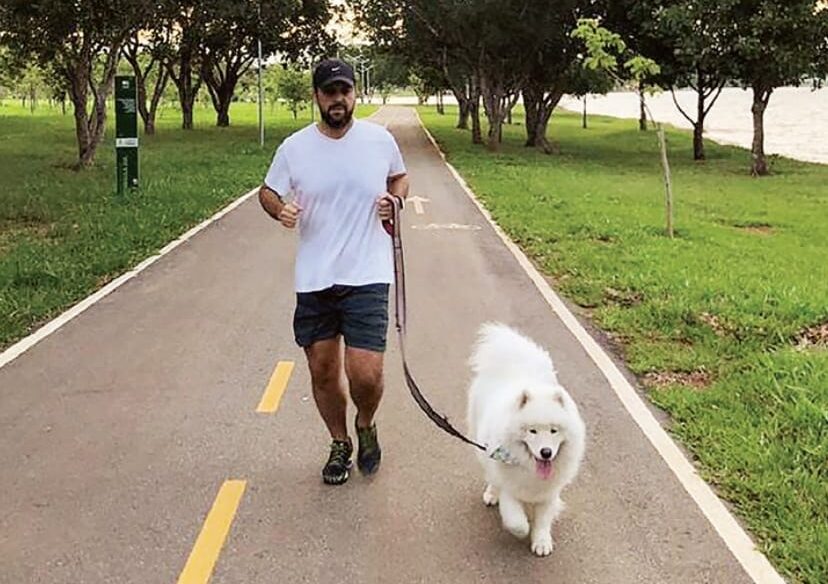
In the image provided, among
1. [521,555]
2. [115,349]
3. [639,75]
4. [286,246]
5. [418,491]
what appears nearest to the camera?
[521,555]

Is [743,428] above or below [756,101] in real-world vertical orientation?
below

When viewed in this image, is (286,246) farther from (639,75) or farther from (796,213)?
(796,213)

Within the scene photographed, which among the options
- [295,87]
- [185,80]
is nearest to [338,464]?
[185,80]

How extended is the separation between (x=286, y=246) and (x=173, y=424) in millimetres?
7823

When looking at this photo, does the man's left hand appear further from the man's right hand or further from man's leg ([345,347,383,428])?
man's leg ([345,347,383,428])

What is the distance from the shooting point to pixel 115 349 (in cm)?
837

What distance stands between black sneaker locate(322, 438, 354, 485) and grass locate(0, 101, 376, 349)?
13.1ft

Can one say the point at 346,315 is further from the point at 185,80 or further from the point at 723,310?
the point at 185,80

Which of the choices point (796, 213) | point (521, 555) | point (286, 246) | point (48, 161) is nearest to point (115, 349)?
point (521, 555)

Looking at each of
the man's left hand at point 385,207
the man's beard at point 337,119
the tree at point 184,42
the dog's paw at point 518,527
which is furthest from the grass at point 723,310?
the tree at point 184,42

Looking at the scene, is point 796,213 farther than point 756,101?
No

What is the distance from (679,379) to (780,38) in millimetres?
22366

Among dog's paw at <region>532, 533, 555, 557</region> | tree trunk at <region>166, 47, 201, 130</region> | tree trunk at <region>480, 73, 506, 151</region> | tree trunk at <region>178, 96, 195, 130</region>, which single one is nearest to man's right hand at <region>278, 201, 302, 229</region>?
dog's paw at <region>532, 533, 555, 557</region>

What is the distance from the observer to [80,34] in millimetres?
25203
